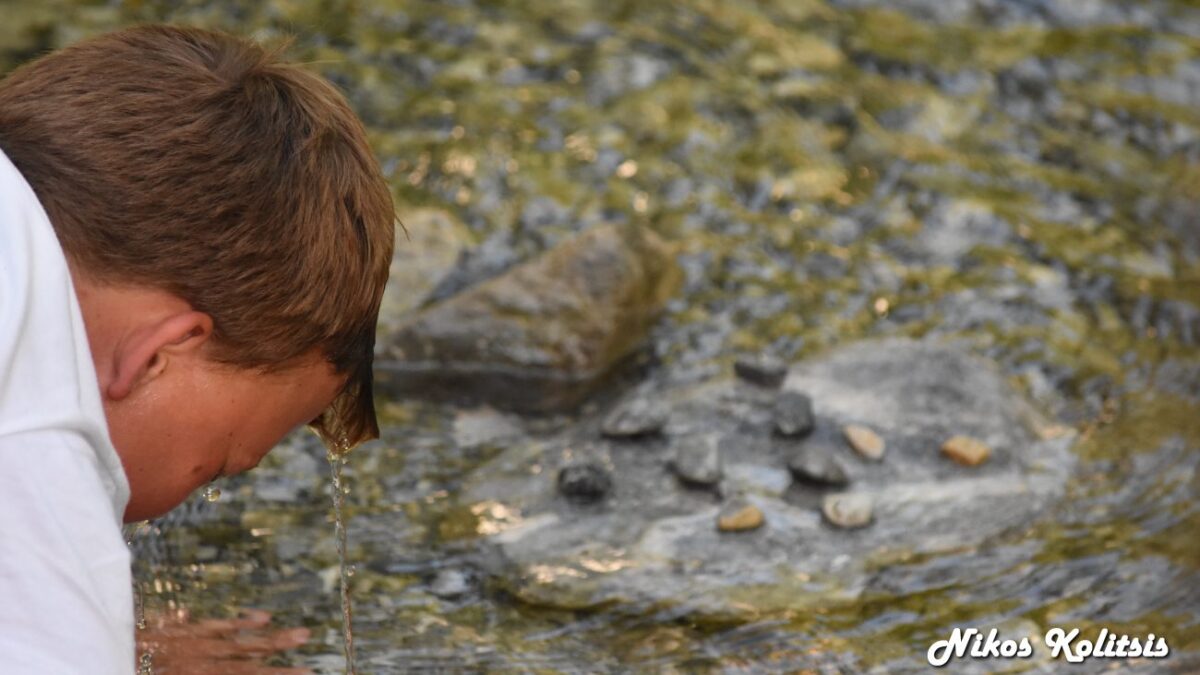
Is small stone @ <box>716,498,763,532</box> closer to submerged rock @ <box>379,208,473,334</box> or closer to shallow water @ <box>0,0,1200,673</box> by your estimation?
shallow water @ <box>0,0,1200,673</box>

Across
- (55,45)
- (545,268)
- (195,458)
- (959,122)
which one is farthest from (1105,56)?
(195,458)

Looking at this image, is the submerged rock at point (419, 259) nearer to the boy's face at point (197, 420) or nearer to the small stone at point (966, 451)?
the small stone at point (966, 451)

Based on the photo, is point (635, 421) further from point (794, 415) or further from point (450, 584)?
point (450, 584)

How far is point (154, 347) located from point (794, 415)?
6.32 feet

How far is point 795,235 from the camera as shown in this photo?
4449 millimetres

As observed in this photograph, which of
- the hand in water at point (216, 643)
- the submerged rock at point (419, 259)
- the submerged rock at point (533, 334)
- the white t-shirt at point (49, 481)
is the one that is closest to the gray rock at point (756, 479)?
the submerged rock at point (533, 334)

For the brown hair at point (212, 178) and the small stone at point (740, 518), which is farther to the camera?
the small stone at point (740, 518)

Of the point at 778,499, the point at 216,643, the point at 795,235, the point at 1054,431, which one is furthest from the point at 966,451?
the point at 216,643

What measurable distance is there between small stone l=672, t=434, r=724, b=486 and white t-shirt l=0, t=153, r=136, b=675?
5.85 ft

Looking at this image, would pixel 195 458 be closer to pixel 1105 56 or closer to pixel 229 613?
pixel 229 613

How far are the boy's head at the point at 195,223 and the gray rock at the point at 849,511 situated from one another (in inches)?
56.5

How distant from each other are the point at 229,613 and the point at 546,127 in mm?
2445

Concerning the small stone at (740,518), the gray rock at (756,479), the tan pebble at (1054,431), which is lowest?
the tan pebble at (1054,431)

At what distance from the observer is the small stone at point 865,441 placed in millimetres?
3277
